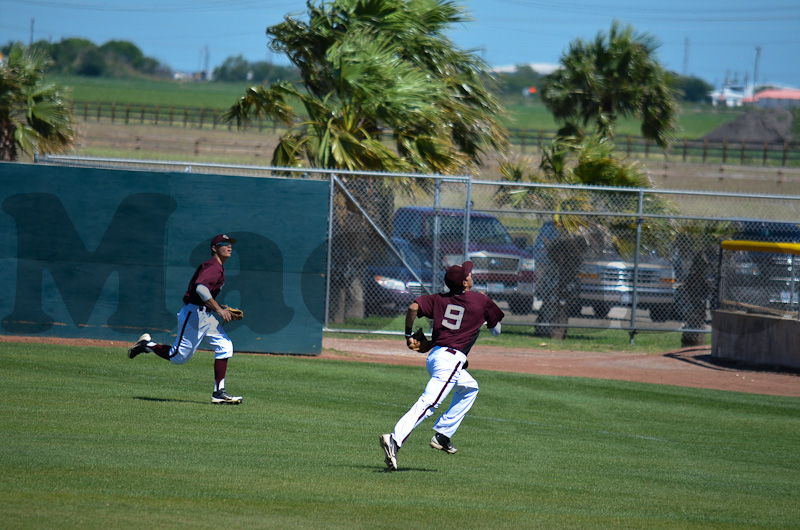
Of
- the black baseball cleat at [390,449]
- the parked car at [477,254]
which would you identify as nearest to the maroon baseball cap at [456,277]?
the black baseball cleat at [390,449]

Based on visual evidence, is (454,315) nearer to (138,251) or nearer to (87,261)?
(138,251)

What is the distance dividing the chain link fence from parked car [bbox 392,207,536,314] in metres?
0.02

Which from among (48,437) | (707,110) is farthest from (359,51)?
(707,110)

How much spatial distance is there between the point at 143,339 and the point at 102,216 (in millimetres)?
4128

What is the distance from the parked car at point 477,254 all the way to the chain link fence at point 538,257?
0.02m

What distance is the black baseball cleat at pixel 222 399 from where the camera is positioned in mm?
9359

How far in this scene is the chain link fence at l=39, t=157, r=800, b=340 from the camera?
14844mm

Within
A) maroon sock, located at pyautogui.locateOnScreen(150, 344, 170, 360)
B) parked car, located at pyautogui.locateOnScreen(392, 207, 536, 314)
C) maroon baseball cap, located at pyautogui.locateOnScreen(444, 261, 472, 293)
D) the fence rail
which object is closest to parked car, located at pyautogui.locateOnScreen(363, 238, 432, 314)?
parked car, located at pyautogui.locateOnScreen(392, 207, 536, 314)

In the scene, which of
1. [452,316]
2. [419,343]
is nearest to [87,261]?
[419,343]

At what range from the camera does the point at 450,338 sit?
24.6ft

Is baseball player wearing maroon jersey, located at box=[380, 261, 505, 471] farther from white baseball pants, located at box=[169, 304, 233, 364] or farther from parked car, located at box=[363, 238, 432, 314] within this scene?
parked car, located at box=[363, 238, 432, 314]

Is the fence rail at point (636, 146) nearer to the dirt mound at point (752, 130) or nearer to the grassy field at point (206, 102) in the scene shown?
the grassy field at point (206, 102)

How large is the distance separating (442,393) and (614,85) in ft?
53.5

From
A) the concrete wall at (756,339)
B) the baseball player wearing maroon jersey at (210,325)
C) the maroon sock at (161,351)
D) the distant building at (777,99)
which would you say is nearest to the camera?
the baseball player wearing maroon jersey at (210,325)
